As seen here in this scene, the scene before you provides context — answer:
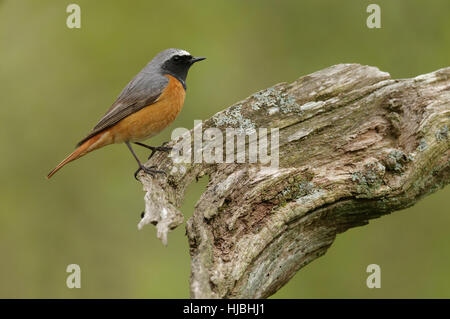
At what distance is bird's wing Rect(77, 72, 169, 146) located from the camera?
532 cm

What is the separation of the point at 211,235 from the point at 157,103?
2.16 m

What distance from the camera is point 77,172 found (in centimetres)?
720

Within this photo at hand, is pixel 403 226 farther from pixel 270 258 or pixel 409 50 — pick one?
pixel 270 258

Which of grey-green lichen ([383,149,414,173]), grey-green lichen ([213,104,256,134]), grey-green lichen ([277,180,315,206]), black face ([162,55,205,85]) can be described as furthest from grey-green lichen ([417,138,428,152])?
black face ([162,55,205,85])

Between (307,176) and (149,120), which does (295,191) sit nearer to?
(307,176)

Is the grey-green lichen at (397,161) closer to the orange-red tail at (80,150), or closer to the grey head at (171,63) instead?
the grey head at (171,63)

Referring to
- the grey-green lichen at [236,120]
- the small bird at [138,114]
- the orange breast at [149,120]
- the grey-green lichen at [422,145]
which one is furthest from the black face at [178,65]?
the grey-green lichen at [422,145]

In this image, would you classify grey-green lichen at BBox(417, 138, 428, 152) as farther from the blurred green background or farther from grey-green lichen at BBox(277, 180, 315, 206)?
the blurred green background

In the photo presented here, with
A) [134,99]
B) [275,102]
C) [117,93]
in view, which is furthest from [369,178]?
[117,93]

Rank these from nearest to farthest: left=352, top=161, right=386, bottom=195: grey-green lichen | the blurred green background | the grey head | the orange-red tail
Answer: left=352, top=161, right=386, bottom=195: grey-green lichen
the orange-red tail
the grey head
the blurred green background

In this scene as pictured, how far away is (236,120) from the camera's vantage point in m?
4.73

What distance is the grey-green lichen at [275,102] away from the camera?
15.4 feet

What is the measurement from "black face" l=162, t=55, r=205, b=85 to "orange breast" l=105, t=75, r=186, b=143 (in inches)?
14.2

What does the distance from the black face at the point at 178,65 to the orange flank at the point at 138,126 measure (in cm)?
42
